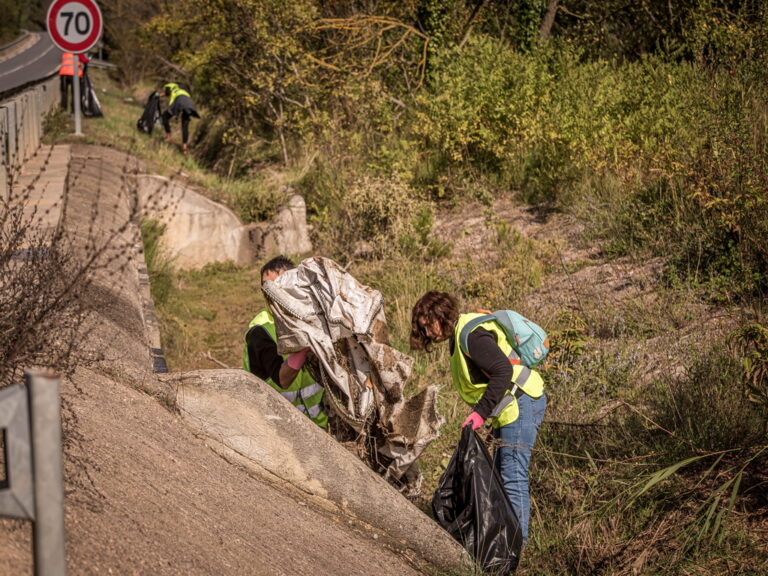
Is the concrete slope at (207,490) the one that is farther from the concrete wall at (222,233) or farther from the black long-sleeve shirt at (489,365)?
the concrete wall at (222,233)

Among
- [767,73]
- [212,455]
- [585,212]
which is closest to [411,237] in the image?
[585,212]

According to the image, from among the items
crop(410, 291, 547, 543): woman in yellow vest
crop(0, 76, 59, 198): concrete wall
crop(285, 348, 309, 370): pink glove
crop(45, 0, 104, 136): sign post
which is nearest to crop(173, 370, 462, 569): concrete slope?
crop(285, 348, 309, 370): pink glove

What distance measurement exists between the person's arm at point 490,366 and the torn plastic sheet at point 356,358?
408mm

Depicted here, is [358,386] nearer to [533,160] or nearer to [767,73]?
[767,73]

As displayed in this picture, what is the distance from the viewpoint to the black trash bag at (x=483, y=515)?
4.24 meters

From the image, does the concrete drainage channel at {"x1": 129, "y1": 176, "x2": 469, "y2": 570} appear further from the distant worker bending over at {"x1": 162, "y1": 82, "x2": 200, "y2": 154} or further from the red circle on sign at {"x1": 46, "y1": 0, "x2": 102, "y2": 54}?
the distant worker bending over at {"x1": 162, "y1": 82, "x2": 200, "y2": 154}

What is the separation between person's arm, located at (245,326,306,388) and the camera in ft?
15.5

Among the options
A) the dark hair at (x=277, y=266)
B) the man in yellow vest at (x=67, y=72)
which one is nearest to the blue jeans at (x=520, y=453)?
the dark hair at (x=277, y=266)

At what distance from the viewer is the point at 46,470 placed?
163 centimetres

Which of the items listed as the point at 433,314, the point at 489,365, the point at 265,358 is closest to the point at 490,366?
the point at 489,365

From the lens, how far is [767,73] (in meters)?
7.29

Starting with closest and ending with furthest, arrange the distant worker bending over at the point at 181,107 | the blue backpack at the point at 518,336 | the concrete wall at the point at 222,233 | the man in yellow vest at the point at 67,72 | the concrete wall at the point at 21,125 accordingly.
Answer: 1. the blue backpack at the point at 518,336
2. the concrete wall at the point at 21,125
3. the concrete wall at the point at 222,233
4. the distant worker bending over at the point at 181,107
5. the man in yellow vest at the point at 67,72

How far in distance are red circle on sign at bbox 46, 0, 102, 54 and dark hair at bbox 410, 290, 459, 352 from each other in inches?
314

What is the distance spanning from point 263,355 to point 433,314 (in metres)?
1.07
